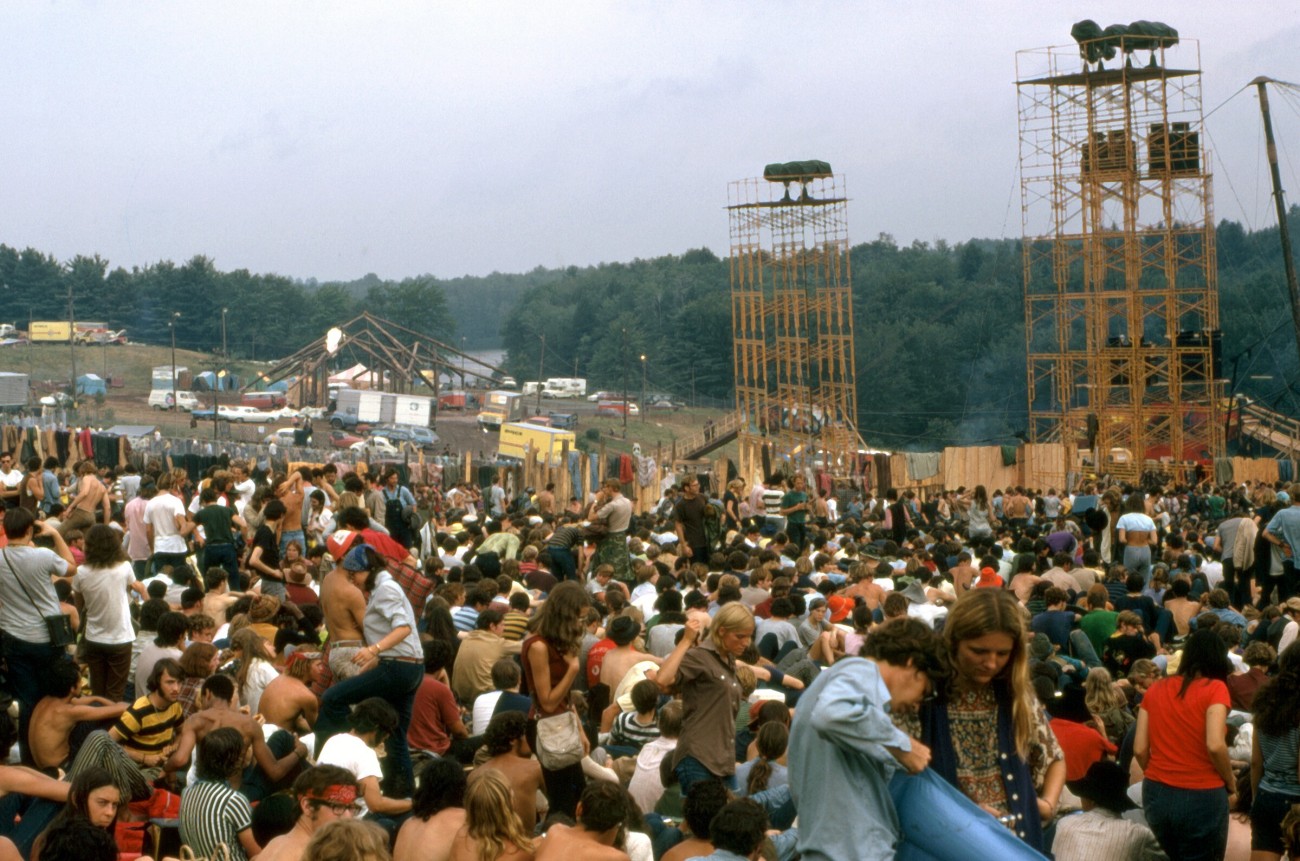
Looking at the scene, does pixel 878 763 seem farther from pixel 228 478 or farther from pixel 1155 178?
pixel 1155 178

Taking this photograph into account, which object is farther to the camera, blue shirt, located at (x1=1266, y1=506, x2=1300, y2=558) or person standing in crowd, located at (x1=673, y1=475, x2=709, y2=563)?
person standing in crowd, located at (x1=673, y1=475, x2=709, y2=563)

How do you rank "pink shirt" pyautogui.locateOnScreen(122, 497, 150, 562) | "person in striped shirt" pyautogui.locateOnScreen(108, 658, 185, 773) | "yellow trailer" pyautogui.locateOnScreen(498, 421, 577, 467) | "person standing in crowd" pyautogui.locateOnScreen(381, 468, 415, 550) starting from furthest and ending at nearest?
"yellow trailer" pyautogui.locateOnScreen(498, 421, 577, 467), "person standing in crowd" pyautogui.locateOnScreen(381, 468, 415, 550), "pink shirt" pyautogui.locateOnScreen(122, 497, 150, 562), "person in striped shirt" pyautogui.locateOnScreen(108, 658, 185, 773)

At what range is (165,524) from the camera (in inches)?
567

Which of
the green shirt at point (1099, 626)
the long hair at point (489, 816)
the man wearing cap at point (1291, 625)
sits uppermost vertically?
the long hair at point (489, 816)

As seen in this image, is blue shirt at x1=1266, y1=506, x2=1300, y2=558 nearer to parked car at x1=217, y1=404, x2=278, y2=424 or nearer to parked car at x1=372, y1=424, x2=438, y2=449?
parked car at x1=372, y1=424, x2=438, y2=449

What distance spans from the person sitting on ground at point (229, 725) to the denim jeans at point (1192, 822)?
4.12 meters

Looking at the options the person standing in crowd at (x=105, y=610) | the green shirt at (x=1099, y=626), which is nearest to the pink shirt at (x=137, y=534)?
the person standing in crowd at (x=105, y=610)

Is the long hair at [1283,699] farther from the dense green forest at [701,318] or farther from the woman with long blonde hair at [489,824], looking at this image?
the dense green forest at [701,318]

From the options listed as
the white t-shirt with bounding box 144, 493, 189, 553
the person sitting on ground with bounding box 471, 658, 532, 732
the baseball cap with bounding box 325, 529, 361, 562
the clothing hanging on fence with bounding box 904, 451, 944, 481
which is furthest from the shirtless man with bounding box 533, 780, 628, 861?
the clothing hanging on fence with bounding box 904, 451, 944, 481

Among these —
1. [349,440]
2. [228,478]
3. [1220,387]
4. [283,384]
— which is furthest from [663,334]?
[228,478]

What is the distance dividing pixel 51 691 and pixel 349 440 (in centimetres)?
7140

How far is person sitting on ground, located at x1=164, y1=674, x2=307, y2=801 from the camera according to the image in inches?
309

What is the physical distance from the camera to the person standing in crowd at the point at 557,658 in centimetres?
781

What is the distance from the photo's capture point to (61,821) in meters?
6.06
